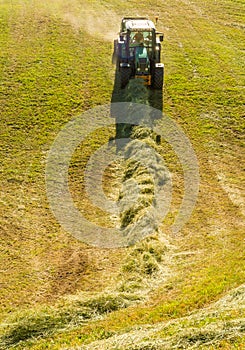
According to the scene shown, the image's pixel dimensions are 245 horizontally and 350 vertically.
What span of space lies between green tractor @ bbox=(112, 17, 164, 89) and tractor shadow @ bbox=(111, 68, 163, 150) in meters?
0.30

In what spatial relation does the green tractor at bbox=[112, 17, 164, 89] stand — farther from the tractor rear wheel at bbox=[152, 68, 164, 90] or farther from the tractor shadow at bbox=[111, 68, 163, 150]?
the tractor shadow at bbox=[111, 68, 163, 150]

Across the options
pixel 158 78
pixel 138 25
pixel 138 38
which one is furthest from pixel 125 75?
pixel 138 25

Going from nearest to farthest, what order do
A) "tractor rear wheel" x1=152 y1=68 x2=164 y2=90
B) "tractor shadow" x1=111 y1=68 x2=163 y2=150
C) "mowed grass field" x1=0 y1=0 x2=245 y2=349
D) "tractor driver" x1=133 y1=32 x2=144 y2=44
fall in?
1. "mowed grass field" x1=0 y1=0 x2=245 y2=349
2. "tractor shadow" x1=111 y1=68 x2=163 y2=150
3. "tractor rear wheel" x1=152 y1=68 x2=164 y2=90
4. "tractor driver" x1=133 y1=32 x2=144 y2=44

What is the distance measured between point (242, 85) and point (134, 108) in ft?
18.9

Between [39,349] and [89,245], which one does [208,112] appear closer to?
[89,245]

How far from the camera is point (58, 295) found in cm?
977

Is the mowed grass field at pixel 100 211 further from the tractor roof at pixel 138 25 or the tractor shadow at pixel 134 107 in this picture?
the tractor roof at pixel 138 25

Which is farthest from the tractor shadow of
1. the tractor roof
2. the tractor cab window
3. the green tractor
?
the tractor roof

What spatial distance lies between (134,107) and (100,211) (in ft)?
19.0

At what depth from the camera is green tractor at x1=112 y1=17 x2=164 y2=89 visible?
1839cm

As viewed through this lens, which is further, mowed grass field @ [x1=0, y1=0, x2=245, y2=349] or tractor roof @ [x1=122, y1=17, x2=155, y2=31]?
tractor roof @ [x1=122, y1=17, x2=155, y2=31]

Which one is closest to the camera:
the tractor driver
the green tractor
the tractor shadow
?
the tractor shadow

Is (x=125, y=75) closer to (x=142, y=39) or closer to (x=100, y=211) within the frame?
(x=142, y=39)

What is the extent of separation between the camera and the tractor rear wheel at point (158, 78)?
1852 centimetres
